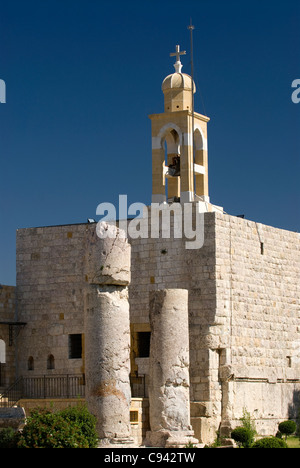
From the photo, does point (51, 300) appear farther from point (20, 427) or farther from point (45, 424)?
point (45, 424)

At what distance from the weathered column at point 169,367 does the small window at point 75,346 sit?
4.63m

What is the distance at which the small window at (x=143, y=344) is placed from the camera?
2709 centimetres

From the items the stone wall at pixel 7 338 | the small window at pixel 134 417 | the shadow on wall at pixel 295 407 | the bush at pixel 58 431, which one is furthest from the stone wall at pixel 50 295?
the bush at pixel 58 431

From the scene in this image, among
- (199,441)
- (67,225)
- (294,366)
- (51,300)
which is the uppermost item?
(67,225)

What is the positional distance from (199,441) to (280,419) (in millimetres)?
3840

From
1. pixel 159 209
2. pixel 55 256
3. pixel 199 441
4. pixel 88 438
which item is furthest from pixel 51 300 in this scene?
pixel 88 438

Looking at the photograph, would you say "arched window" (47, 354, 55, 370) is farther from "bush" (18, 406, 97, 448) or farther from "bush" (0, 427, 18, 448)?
"bush" (18, 406, 97, 448)

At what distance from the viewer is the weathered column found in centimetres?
2342

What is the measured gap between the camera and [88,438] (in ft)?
65.1

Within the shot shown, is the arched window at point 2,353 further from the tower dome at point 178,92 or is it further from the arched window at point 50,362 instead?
the tower dome at point 178,92

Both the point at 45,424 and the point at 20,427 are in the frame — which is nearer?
the point at 45,424

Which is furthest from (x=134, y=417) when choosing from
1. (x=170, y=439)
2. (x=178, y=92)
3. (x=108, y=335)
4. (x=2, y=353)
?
(x=178, y=92)

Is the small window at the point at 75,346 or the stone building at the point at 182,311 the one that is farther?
the small window at the point at 75,346

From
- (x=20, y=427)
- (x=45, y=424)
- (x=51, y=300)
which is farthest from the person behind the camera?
(x=51, y=300)
